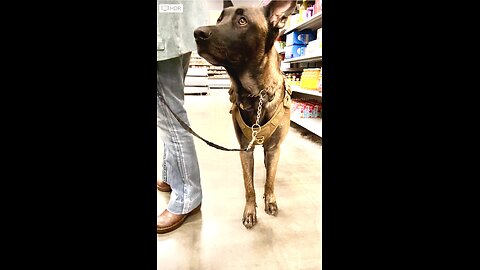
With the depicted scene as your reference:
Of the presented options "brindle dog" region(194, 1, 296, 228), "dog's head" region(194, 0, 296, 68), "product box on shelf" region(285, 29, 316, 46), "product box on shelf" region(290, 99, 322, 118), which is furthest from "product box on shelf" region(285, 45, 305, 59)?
"dog's head" region(194, 0, 296, 68)

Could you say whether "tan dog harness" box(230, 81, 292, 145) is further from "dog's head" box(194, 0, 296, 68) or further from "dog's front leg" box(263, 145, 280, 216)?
"dog's head" box(194, 0, 296, 68)

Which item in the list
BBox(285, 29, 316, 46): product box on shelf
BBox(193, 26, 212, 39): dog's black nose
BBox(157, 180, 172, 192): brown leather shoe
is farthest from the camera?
BBox(285, 29, 316, 46): product box on shelf

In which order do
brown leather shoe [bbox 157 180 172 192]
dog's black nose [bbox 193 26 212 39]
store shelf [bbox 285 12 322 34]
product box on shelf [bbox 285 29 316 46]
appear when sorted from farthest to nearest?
product box on shelf [bbox 285 29 316 46] < store shelf [bbox 285 12 322 34] < brown leather shoe [bbox 157 180 172 192] < dog's black nose [bbox 193 26 212 39]

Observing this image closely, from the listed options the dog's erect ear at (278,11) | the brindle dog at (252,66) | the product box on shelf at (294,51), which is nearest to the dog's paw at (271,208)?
the brindle dog at (252,66)

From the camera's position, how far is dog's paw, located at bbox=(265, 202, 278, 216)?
930mm

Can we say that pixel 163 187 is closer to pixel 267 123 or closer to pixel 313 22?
pixel 267 123

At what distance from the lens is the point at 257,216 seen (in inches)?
37.8

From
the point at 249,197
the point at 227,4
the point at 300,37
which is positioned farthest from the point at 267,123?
the point at 300,37

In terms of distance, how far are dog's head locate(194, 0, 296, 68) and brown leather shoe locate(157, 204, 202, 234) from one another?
43cm

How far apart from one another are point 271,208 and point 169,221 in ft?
1.01

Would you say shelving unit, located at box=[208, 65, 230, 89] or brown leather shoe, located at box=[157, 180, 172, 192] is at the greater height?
shelving unit, located at box=[208, 65, 230, 89]

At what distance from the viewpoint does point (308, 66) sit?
56.5 inches
